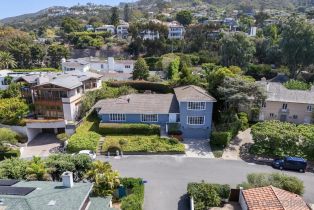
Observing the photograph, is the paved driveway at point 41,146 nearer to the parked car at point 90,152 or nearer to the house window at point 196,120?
the parked car at point 90,152

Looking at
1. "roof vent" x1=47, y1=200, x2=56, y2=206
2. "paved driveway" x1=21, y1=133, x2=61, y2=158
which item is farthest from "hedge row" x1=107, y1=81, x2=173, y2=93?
"roof vent" x1=47, y1=200, x2=56, y2=206

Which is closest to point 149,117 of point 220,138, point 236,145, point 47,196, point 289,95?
point 220,138

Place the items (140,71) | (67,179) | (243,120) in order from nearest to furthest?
(67,179), (243,120), (140,71)

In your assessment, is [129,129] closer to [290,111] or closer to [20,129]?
[20,129]

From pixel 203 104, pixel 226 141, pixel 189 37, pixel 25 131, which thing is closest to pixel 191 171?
pixel 226 141

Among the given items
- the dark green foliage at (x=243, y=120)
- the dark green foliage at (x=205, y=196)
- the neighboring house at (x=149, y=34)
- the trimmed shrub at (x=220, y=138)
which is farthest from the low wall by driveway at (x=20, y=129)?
the neighboring house at (x=149, y=34)

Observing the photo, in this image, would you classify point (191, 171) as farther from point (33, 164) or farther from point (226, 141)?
point (33, 164)
